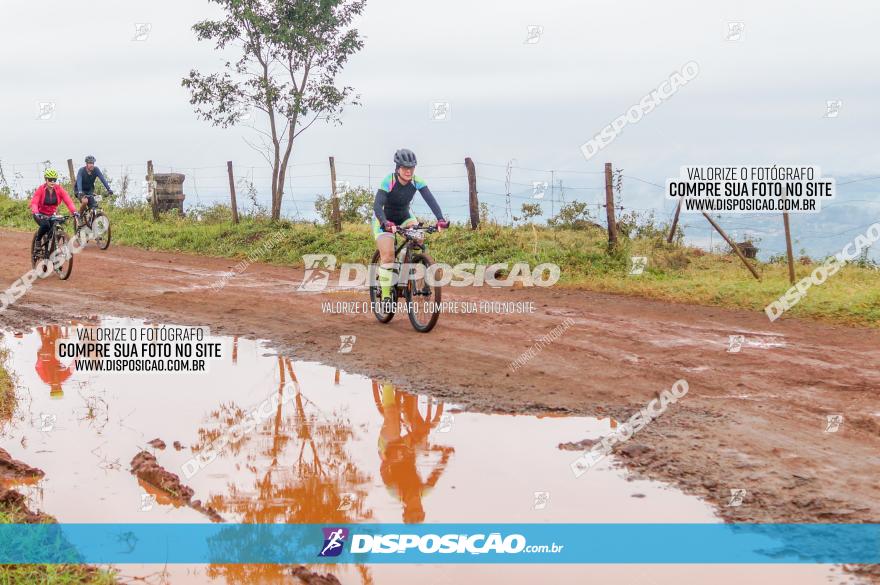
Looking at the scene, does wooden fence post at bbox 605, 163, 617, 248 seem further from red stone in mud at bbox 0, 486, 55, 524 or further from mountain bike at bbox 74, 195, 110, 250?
red stone in mud at bbox 0, 486, 55, 524

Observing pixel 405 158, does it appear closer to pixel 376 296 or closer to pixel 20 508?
pixel 376 296

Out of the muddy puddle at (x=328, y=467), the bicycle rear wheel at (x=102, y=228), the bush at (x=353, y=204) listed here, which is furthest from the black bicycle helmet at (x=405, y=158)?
the bush at (x=353, y=204)

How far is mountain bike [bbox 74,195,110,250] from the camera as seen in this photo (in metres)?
20.5

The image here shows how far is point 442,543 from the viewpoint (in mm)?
5156

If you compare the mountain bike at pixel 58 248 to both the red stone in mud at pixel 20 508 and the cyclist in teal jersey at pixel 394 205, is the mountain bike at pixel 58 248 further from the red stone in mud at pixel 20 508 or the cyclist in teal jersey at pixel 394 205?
the red stone in mud at pixel 20 508

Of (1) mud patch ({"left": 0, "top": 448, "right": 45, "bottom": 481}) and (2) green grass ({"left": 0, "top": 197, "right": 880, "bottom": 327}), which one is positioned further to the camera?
(2) green grass ({"left": 0, "top": 197, "right": 880, "bottom": 327})

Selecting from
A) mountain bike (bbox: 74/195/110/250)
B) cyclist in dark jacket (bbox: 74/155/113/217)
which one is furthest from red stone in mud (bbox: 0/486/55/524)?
mountain bike (bbox: 74/195/110/250)

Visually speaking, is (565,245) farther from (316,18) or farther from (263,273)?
(316,18)

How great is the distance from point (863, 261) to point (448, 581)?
16.0 meters

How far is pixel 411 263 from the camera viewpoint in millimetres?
11039

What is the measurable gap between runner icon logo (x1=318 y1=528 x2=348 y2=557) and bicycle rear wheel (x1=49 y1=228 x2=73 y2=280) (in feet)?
41.9

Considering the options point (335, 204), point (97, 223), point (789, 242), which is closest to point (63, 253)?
point (97, 223)

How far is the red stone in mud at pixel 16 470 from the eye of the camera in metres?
6.24

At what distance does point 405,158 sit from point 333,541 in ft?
21.4
